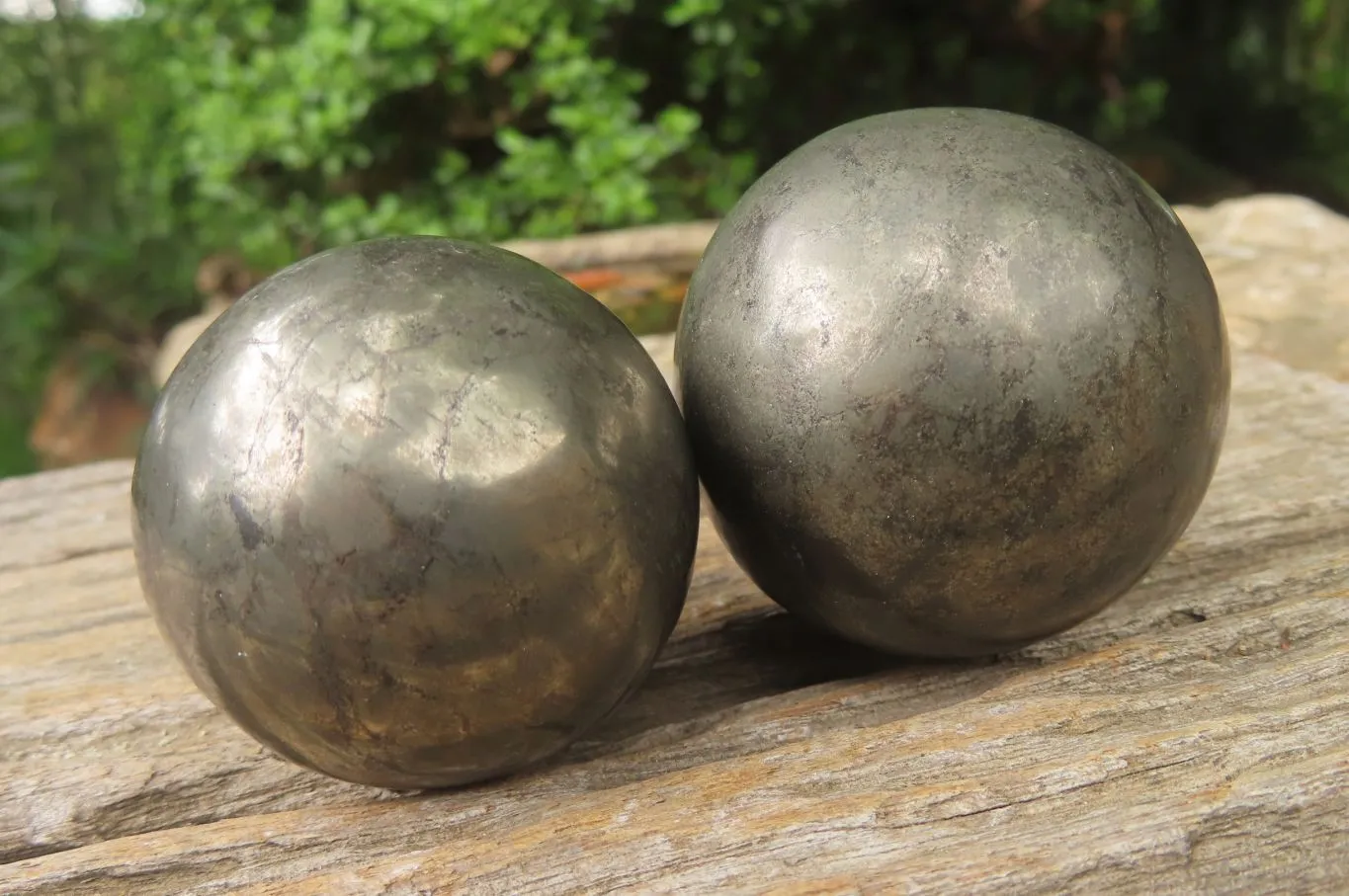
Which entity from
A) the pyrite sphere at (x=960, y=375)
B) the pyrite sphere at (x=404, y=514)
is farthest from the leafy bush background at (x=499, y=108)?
the pyrite sphere at (x=404, y=514)

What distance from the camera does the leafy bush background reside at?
168 inches

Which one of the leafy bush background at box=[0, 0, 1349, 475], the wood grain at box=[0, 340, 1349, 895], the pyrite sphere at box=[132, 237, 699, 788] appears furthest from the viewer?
the leafy bush background at box=[0, 0, 1349, 475]

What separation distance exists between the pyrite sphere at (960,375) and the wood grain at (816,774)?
20 cm

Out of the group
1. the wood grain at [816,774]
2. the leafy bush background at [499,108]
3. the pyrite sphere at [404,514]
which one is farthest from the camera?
the leafy bush background at [499,108]

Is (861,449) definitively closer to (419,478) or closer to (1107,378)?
(1107,378)

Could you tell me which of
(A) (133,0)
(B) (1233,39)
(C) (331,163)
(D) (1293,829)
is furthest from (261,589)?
(B) (1233,39)

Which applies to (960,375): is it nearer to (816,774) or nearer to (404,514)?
(816,774)

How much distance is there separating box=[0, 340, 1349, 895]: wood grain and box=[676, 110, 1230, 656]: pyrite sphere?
0.20 metres

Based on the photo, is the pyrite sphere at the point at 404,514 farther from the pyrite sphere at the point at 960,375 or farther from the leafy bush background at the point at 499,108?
the leafy bush background at the point at 499,108

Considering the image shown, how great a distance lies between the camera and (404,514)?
54.1 inches

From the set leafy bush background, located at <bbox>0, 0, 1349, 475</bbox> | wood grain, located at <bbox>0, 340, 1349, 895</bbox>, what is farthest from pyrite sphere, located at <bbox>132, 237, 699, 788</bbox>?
leafy bush background, located at <bbox>0, 0, 1349, 475</bbox>

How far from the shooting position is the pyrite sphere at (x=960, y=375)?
151 cm

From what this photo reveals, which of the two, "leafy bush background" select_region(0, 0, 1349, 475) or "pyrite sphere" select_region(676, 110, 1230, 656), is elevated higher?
"pyrite sphere" select_region(676, 110, 1230, 656)

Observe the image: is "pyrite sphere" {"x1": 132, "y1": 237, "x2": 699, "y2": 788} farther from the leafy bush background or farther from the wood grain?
the leafy bush background
